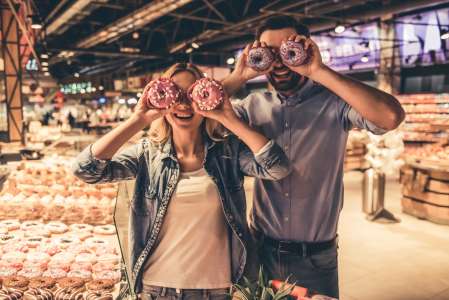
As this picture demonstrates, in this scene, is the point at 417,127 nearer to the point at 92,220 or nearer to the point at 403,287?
the point at 403,287

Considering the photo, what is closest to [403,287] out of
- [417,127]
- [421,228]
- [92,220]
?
[421,228]

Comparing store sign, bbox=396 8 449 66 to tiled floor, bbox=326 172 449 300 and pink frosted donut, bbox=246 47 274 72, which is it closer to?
tiled floor, bbox=326 172 449 300

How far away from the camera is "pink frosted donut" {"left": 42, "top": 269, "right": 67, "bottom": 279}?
96.8 inches

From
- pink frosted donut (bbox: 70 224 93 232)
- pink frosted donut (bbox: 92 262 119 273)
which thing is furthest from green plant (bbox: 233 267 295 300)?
pink frosted donut (bbox: 70 224 93 232)

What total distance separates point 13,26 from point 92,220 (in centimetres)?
999

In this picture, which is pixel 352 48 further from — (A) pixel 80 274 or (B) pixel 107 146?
(B) pixel 107 146

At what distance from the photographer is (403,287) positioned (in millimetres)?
4453

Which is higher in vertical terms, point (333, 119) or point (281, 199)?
point (333, 119)

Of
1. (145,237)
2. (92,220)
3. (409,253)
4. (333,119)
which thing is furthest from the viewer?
(409,253)

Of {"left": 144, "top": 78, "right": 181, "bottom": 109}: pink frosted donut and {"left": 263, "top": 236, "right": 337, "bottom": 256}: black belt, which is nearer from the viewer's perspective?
{"left": 144, "top": 78, "right": 181, "bottom": 109}: pink frosted donut

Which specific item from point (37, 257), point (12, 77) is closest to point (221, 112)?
point (37, 257)

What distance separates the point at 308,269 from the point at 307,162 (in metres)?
0.48

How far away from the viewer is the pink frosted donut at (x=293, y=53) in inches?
62.5

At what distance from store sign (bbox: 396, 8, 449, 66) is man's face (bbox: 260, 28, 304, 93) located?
11711 mm
